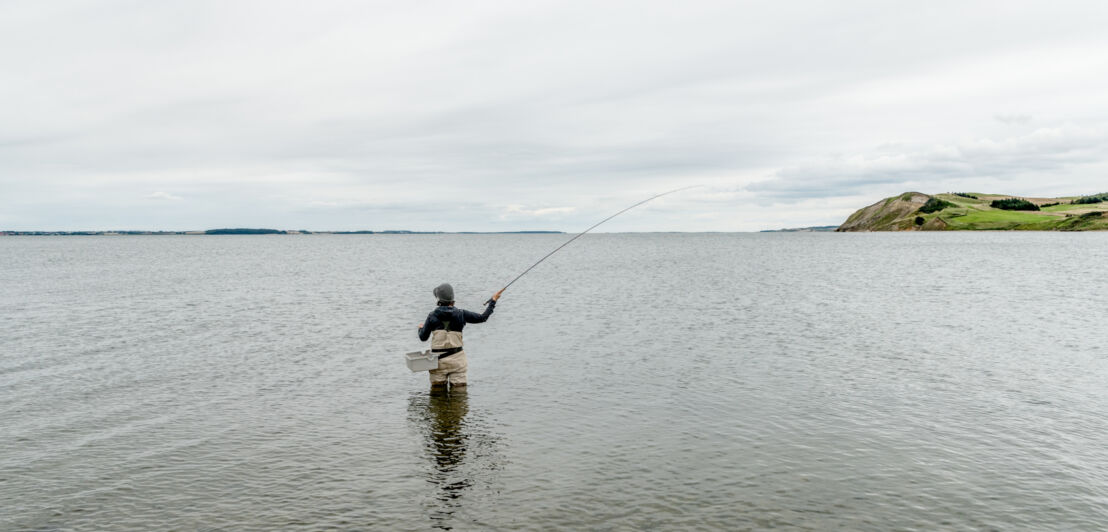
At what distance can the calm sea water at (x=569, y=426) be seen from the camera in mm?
10562

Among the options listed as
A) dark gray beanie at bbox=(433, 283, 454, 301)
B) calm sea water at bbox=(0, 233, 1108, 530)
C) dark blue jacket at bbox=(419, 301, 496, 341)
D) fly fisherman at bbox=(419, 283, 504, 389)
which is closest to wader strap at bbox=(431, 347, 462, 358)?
fly fisherman at bbox=(419, 283, 504, 389)

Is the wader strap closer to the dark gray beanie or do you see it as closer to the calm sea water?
the calm sea water

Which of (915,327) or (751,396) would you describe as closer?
(751,396)

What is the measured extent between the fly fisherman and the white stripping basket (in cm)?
17

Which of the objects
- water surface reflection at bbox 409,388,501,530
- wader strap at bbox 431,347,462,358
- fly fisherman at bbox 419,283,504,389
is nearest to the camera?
water surface reflection at bbox 409,388,501,530

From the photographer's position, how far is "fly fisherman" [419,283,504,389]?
659 inches

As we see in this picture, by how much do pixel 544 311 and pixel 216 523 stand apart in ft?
94.6

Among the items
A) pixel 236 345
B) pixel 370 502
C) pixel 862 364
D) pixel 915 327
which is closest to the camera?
pixel 370 502

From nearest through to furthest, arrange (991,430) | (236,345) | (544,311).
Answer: (991,430), (236,345), (544,311)

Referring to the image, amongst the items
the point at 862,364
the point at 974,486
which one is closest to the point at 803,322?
the point at 862,364

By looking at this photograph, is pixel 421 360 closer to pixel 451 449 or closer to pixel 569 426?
pixel 451 449

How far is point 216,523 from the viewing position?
1007 cm

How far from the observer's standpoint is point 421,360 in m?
17.0

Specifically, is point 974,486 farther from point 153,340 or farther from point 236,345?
point 153,340
